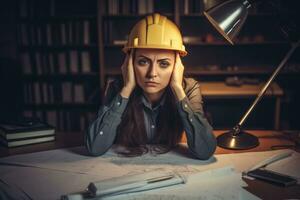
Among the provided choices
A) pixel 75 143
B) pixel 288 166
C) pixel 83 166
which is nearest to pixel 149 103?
pixel 75 143

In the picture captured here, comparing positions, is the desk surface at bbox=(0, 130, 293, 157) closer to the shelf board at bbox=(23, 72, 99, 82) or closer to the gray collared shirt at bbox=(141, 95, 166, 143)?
the gray collared shirt at bbox=(141, 95, 166, 143)

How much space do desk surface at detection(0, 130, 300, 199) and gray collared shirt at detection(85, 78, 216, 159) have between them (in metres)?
0.09

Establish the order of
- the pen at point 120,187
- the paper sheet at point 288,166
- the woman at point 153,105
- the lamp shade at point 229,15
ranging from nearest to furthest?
the pen at point 120,187 → the paper sheet at point 288,166 → the lamp shade at point 229,15 → the woman at point 153,105

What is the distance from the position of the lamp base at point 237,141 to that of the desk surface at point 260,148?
23mm

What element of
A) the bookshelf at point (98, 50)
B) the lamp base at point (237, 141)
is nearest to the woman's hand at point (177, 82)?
the lamp base at point (237, 141)

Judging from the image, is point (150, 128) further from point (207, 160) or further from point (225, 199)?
point (225, 199)

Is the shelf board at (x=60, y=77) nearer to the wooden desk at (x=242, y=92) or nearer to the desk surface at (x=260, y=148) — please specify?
the wooden desk at (x=242, y=92)

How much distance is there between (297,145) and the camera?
1.37m

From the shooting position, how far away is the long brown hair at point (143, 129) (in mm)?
1332

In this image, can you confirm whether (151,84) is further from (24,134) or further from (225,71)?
(225,71)

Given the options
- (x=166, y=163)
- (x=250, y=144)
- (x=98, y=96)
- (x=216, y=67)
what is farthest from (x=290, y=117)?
(x=166, y=163)

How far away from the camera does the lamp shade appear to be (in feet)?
3.98

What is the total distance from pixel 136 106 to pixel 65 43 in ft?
7.36

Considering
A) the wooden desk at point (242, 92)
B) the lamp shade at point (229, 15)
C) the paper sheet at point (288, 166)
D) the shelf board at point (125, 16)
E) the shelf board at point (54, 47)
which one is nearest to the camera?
the paper sheet at point (288, 166)
